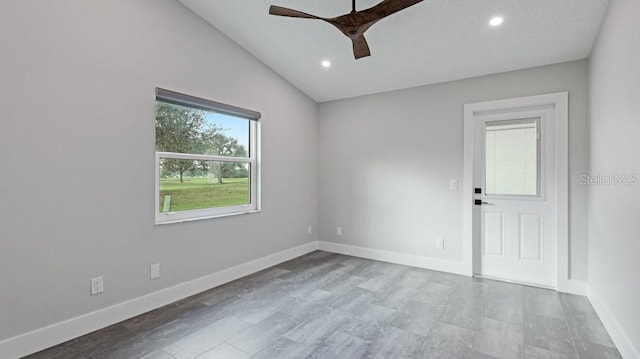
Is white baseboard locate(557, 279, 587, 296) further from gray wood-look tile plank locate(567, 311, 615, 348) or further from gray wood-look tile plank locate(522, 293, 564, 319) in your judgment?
gray wood-look tile plank locate(567, 311, 615, 348)

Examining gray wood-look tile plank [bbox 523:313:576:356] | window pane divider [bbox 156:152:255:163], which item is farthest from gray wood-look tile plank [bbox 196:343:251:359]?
gray wood-look tile plank [bbox 523:313:576:356]

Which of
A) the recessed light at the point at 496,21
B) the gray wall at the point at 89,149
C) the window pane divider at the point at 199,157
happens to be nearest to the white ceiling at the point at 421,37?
the recessed light at the point at 496,21

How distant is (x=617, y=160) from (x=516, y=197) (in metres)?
1.35

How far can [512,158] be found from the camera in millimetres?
3479

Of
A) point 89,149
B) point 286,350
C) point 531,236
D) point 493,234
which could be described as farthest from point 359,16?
point 531,236

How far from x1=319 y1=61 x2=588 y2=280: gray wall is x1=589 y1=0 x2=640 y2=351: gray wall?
0.24m

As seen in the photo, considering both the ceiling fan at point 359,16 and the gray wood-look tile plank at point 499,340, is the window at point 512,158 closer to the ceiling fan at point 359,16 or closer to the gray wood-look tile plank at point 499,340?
the gray wood-look tile plank at point 499,340

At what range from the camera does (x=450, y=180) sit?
147 inches

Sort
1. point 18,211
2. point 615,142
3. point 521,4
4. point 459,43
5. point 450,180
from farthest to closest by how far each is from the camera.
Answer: point 450,180 < point 459,43 < point 521,4 < point 615,142 < point 18,211

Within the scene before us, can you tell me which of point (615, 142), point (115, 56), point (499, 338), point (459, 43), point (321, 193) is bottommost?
point (499, 338)

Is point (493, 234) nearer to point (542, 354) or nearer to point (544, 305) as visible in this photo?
point (544, 305)

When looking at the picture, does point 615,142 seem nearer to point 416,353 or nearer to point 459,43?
point 459,43

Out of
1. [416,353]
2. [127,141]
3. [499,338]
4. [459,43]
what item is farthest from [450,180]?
[127,141]

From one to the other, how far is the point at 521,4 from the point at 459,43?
63cm
